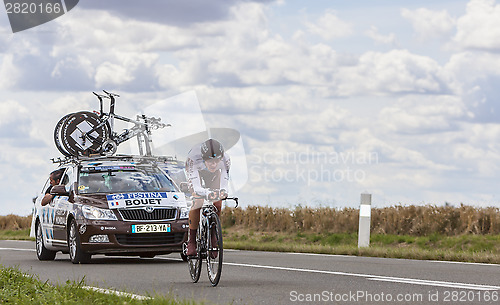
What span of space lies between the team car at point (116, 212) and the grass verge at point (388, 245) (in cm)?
403

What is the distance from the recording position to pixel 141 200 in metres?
15.8

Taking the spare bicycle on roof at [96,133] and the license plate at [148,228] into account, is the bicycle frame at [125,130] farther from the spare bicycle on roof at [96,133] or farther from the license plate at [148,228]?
the license plate at [148,228]

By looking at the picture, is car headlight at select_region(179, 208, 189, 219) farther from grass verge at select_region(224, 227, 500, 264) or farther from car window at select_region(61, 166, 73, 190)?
grass verge at select_region(224, 227, 500, 264)

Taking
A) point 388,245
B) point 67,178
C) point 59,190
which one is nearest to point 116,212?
point 59,190

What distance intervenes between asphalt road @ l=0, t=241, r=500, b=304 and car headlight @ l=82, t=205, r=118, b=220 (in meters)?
0.82

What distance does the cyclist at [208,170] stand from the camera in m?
10.9

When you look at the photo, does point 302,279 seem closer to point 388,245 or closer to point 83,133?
point 388,245

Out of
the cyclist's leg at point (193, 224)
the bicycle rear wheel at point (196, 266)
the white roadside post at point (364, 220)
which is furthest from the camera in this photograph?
the white roadside post at point (364, 220)

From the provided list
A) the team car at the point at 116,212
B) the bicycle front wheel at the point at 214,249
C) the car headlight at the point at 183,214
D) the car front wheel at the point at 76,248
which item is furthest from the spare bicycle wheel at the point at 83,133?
the bicycle front wheel at the point at 214,249

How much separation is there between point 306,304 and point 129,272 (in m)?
5.14

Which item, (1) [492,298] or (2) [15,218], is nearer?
(1) [492,298]

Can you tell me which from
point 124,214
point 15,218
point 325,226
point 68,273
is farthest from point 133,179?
point 15,218

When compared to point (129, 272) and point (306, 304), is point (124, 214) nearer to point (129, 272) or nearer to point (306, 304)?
point (129, 272)

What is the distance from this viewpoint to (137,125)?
74.1 feet
